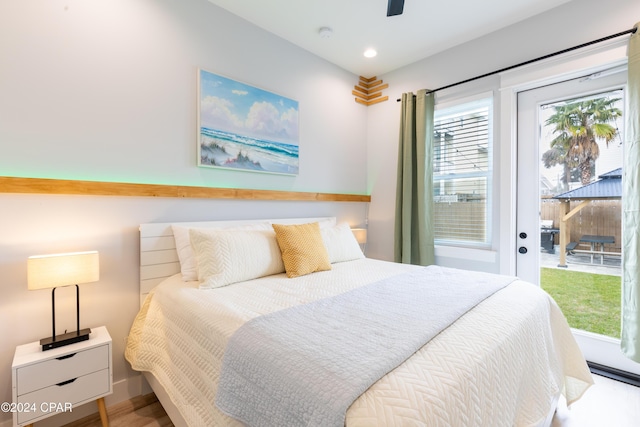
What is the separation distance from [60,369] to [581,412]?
2743 millimetres

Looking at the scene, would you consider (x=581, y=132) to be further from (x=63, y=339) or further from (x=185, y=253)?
(x=63, y=339)

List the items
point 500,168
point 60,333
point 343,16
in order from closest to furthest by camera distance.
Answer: point 60,333 < point 343,16 < point 500,168

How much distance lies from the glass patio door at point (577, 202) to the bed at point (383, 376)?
34.8 inches

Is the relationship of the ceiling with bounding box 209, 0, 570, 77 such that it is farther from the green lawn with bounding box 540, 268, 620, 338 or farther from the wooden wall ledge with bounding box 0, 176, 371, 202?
the green lawn with bounding box 540, 268, 620, 338

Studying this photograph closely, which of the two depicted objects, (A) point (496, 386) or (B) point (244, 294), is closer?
(A) point (496, 386)

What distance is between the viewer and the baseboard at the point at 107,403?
1.64 meters

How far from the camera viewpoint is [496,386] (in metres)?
0.97

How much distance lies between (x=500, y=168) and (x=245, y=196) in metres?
2.11

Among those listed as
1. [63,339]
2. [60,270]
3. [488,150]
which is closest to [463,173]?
[488,150]

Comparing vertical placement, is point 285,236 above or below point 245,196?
below

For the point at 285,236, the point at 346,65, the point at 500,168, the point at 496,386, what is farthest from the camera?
the point at 346,65

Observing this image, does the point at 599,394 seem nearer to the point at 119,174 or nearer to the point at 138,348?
the point at 138,348

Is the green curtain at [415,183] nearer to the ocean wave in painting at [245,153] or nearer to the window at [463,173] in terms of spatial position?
the window at [463,173]

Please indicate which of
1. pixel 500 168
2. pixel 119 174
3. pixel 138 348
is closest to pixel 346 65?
pixel 500 168
